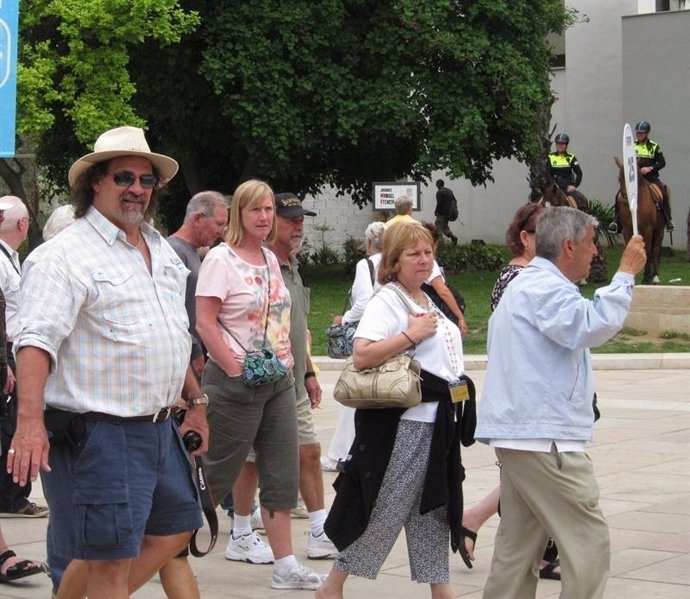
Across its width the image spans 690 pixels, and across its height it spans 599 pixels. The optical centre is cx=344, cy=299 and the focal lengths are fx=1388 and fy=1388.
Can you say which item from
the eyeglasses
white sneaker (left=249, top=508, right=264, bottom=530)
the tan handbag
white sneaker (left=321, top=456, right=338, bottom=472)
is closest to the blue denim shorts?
the eyeglasses

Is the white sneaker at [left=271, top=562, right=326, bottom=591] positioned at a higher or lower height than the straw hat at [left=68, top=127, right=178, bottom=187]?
lower

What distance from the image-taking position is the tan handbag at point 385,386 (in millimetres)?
5730

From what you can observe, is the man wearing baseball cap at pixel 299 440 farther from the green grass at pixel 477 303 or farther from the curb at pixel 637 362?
the green grass at pixel 477 303

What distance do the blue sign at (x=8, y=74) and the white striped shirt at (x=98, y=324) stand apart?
2.56m

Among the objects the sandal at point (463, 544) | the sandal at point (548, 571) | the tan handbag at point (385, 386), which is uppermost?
the tan handbag at point (385, 386)

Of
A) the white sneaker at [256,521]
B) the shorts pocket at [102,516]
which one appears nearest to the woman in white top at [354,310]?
the white sneaker at [256,521]

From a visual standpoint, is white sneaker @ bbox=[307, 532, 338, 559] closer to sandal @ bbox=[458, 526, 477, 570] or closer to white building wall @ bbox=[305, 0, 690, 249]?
sandal @ bbox=[458, 526, 477, 570]

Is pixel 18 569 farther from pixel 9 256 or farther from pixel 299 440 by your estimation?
pixel 9 256

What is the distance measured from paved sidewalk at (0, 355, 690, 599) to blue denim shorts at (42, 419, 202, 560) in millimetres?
1868

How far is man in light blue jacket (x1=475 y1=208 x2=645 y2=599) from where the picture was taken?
16.7ft

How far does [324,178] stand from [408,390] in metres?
29.4

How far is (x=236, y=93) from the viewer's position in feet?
98.5

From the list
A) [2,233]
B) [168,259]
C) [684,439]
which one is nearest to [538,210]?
[168,259]

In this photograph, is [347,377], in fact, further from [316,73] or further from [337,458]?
[316,73]
